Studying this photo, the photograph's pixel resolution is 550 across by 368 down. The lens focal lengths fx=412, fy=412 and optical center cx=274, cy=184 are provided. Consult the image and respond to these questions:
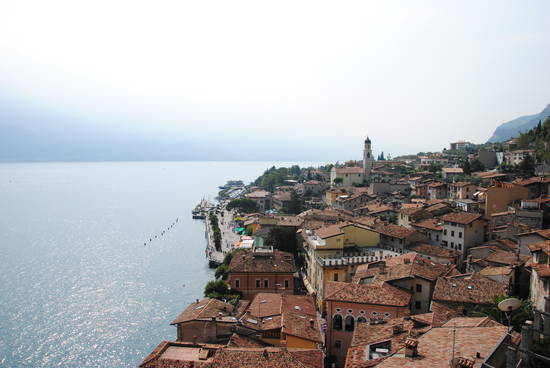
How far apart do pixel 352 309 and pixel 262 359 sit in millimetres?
7056

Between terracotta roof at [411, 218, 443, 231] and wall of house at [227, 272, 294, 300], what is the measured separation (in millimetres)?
13629

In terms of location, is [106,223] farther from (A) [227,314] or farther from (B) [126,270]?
(A) [227,314]

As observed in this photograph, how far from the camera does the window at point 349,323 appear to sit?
68.3 ft

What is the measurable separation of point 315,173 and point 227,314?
9042cm

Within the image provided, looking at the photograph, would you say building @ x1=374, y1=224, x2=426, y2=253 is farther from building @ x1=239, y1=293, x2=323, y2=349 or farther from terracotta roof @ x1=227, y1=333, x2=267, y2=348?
terracotta roof @ x1=227, y1=333, x2=267, y2=348

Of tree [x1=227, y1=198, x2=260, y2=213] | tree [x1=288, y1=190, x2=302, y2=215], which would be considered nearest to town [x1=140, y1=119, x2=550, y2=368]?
tree [x1=288, y1=190, x2=302, y2=215]

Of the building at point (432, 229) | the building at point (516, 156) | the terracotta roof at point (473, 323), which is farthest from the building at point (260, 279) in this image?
the building at point (516, 156)

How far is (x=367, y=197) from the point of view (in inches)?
2315

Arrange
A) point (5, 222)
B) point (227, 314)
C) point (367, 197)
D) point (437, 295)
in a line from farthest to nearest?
point (5, 222), point (367, 197), point (227, 314), point (437, 295)

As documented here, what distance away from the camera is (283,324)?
19.0 metres

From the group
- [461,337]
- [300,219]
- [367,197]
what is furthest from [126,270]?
[461,337]

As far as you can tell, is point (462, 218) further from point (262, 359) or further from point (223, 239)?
point (223, 239)

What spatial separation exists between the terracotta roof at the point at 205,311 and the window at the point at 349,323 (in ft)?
20.2

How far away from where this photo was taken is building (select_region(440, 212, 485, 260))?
3316 centimetres
